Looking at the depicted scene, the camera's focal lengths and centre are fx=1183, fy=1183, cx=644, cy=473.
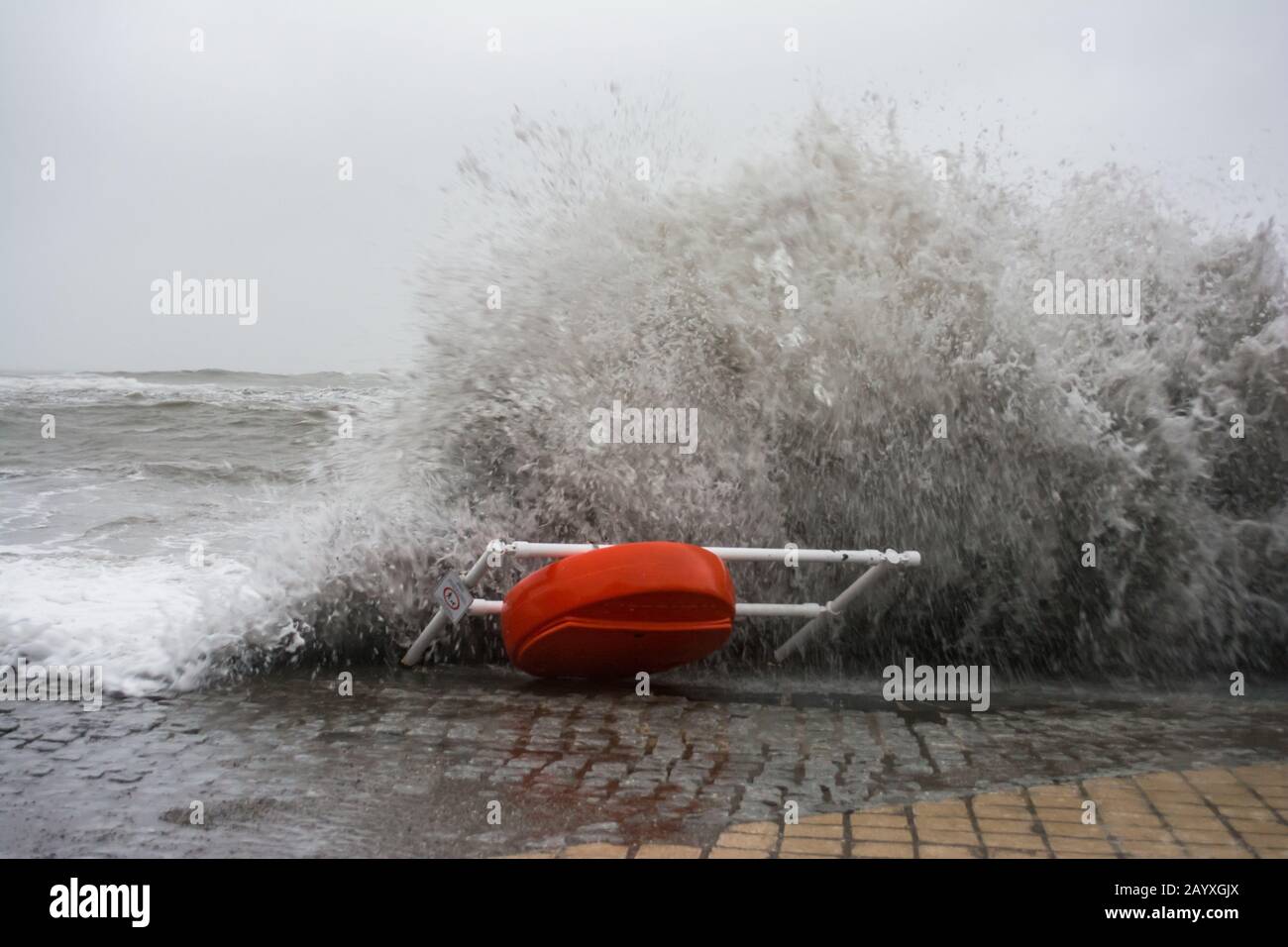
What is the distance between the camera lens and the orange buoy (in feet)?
15.6

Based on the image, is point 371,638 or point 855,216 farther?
point 855,216

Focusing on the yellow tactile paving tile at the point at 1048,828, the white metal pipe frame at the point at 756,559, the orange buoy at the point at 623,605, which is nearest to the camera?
the yellow tactile paving tile at the point at 1048,828

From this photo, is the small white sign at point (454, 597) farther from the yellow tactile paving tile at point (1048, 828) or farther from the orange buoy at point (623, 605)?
the yellow tactile paving tile at point (1048, 828)

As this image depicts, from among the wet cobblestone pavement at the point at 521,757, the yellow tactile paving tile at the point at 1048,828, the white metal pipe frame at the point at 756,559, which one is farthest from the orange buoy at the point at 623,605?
the yellow tactile paving tile at the point at 1048,828

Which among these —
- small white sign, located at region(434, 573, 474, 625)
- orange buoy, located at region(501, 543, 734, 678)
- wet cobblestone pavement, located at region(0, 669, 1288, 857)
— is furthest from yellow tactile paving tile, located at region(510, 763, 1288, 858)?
small white sign, located at region(434, 573, 474, 625)

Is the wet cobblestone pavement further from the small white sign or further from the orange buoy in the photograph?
the small white sign

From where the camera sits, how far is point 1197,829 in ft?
11.4

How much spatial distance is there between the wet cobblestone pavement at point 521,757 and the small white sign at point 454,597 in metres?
0.40

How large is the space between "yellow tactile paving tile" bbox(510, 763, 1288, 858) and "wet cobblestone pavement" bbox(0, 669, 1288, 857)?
10 centimetres

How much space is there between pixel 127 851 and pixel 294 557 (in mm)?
2731

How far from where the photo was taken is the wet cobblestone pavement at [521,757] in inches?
139

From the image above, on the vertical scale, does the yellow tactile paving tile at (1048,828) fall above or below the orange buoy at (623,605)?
below
